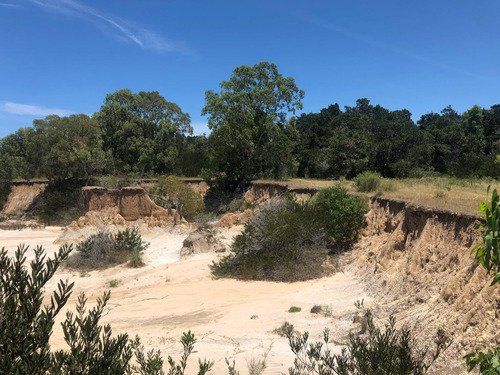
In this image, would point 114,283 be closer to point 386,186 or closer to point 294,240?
point 294,240

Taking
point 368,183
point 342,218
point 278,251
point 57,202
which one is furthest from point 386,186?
point 57,202

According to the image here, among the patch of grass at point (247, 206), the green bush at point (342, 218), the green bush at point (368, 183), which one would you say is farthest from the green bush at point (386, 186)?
the patch of grass at point (247, 206)

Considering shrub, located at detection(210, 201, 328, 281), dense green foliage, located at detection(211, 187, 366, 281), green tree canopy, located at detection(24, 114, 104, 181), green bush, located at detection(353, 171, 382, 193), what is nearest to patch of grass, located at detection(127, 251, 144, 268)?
shrub, located at detection(210, 201, 328, 281)

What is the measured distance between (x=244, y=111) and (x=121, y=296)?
1948 cm

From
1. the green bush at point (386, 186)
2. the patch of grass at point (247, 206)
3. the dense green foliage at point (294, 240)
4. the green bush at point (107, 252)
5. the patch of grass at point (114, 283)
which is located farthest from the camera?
the patch of grass at point (247, 206)

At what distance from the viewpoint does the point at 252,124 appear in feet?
95.0

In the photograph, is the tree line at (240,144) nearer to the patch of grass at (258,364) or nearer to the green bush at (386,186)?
the green bush at (386,186)

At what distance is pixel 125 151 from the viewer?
38438 millimetres

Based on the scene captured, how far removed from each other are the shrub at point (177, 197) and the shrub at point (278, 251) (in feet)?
38.0

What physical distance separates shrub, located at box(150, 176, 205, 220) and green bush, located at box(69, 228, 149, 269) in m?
7.79

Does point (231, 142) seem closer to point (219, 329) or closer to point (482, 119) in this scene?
point (219, 329)

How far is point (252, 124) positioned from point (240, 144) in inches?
71.7

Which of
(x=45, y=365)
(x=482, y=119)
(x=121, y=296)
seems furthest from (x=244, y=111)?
(x=482, y=119)

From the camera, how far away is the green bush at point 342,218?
45.8 feet
